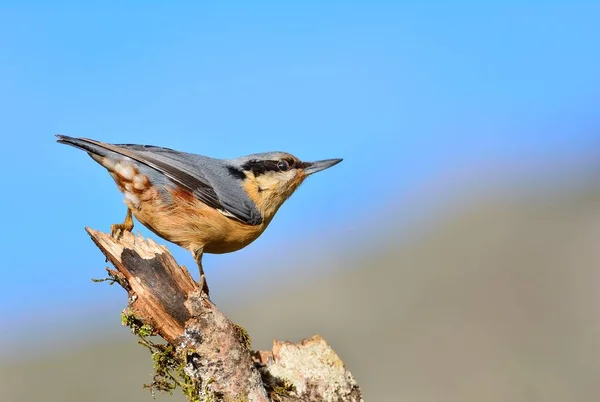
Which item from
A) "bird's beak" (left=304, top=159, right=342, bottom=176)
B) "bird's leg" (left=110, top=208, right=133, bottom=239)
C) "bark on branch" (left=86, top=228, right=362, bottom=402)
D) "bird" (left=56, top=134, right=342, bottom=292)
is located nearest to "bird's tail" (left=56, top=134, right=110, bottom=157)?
"bird" (left=56, top=134, right=342, bottom=292)

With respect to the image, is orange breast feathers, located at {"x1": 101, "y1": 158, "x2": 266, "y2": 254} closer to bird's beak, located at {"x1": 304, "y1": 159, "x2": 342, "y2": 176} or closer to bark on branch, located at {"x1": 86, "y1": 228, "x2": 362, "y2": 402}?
bark on branch, located at {"x1": 86, "y1": 228, "x2": 362, "y2": 402}

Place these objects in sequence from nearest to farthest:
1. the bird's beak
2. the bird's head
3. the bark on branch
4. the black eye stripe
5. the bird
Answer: the bark on branch
the bird
the bird's head
the black eye stripe
the bird's beak

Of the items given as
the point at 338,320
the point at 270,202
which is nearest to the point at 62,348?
the point at 338,320

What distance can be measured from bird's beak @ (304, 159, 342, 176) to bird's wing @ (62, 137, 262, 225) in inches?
40.1

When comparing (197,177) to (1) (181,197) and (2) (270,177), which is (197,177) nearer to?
(1) (181,197)

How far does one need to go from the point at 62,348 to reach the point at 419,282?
12055mm

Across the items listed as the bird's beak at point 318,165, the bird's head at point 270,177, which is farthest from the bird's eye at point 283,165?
the bird's beak at point 318,165

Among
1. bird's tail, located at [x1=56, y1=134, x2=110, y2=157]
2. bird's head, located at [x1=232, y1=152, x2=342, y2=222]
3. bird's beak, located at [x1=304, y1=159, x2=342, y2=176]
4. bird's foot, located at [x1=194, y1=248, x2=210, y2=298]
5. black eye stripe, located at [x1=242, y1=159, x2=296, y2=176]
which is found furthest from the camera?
bird's beak, located at [x1=304, y1=159, x2=342, y2=176]

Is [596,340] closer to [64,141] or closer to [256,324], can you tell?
[256,324]

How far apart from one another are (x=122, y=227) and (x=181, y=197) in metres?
0.64

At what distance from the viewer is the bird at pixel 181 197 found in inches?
269

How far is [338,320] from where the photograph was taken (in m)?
21.8

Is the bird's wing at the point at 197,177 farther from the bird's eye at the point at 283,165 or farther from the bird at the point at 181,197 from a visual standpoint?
the bird's eye at the point at 283,165

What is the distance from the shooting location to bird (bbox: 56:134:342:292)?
6844 millimetres
